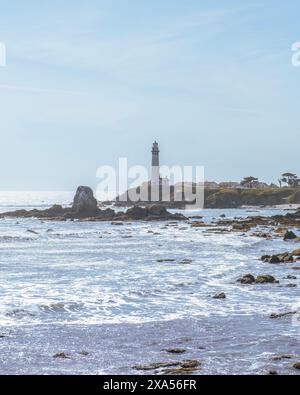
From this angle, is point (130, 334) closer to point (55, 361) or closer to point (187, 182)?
point (55, 361)

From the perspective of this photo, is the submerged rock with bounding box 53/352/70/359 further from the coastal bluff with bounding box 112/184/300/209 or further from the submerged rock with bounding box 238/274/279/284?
the coastal bluff with bounding box 112/184/300/209

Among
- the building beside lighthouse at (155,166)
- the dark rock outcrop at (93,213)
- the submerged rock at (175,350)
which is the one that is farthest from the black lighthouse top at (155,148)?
the submerged rock at (175,350)

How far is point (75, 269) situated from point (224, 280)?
9016 millimetres

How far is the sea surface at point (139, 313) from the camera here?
14.9 m

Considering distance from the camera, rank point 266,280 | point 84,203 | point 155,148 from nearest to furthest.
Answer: point 266,280, point 84,203, point 155,148

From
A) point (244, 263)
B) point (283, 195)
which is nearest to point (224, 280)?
point (244, 263)

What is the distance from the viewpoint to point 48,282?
2803cm

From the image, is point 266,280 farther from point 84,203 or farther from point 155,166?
point 155,166

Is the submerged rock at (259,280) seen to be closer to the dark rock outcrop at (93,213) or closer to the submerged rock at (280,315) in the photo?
the submerged rock at (280,315)

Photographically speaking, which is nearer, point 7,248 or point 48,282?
point 48,282

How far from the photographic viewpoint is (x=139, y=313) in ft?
68.4

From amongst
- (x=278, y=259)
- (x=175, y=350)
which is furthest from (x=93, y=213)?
(x=175, y=350)

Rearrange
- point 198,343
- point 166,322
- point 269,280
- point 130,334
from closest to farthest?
point 198,343, point 130,334, point 166,322, point 269,280
